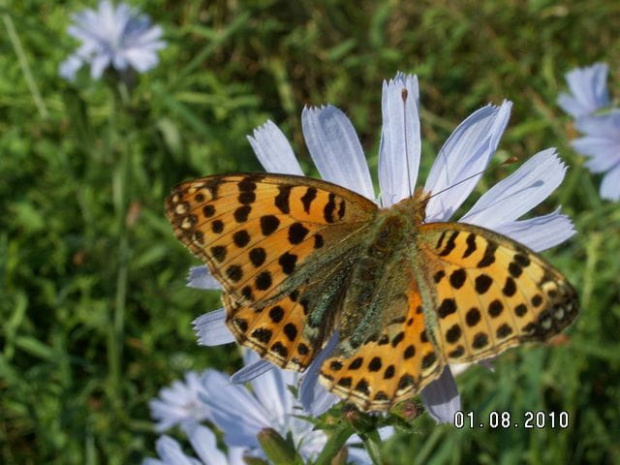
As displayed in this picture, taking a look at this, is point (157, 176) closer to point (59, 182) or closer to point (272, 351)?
point (59, 182)

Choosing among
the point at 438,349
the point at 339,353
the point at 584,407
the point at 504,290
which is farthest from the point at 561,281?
the point at 584,407

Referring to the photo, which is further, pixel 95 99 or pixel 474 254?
pixel 95 99

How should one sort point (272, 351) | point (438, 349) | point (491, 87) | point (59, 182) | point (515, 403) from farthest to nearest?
point (491, 87) → point (59, 182) → point (515, 403) → point (272, 351) → point (438, 349)

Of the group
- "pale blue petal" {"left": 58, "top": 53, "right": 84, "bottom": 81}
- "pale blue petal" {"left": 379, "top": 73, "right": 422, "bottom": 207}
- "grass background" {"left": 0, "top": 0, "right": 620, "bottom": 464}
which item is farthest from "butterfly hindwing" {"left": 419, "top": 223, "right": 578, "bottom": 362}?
"pale blue petal" {"left": 58, "top": 53, "right": 84, "bottom": 81}

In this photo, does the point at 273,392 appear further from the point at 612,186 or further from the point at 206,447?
the point at 612,186

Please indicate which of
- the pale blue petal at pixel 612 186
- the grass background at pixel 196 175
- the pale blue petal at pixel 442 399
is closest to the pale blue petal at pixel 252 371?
the pale blue petal at pixel 442 399

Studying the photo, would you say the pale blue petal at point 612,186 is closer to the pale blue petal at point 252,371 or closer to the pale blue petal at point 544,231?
the pale blue petal at point 544,231

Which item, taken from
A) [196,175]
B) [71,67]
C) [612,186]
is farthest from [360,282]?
[71,67]

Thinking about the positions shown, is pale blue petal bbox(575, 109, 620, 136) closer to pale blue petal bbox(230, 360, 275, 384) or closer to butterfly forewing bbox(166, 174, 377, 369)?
butterfly forewing bbox(166, 174, 377, 369)
